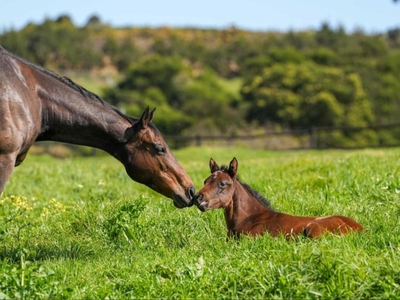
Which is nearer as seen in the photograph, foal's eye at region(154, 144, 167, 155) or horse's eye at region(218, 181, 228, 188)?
foal's eye at region(154, 144, 167, 155)

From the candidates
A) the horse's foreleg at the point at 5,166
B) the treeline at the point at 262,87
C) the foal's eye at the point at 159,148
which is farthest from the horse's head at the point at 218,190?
the treeline at the point at 262,87

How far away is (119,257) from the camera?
682cm

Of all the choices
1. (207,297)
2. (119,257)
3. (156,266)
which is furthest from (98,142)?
(207,297)

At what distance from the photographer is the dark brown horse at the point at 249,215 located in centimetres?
685

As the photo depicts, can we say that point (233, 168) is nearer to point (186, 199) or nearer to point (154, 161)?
point (186, 199)

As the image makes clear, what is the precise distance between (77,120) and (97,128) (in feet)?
0.70

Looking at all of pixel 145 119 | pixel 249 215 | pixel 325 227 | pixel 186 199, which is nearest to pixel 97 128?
pixel 145 119

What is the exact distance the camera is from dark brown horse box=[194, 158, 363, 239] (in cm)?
685

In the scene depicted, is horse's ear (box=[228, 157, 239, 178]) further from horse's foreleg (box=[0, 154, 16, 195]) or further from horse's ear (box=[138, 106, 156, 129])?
horse's foreleg (box=[0, 154, 16, 195])

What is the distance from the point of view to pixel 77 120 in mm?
6938


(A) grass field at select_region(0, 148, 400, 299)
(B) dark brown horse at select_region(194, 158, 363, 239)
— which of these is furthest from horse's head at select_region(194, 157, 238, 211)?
(A) grass field at select_region(0, 148, 400, 299)

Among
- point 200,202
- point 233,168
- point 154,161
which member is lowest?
point 200,202

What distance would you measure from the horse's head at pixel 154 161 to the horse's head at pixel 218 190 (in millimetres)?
247

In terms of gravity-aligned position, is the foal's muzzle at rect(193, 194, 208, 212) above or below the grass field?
above
